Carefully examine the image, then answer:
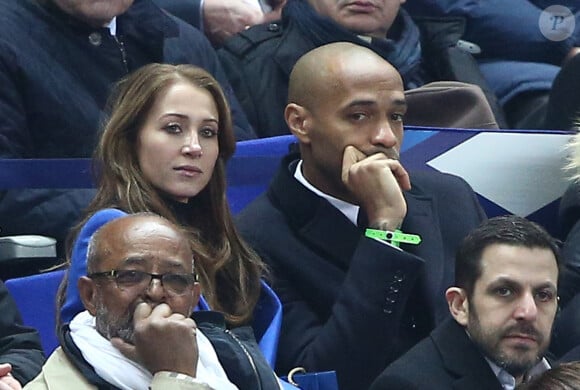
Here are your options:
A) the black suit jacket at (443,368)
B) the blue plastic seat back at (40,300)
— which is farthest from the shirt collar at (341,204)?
the blue plastic seat back at (40,300)

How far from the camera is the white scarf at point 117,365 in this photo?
12.6ft

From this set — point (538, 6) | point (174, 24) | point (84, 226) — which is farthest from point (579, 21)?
point (84, 226)

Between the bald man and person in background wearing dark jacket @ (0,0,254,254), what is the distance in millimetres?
665

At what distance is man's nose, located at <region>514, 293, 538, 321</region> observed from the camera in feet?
14.8

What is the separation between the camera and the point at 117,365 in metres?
3.86

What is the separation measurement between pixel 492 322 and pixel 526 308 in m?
0.10

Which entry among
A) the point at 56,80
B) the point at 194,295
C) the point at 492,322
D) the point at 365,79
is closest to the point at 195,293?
the point at 194,295

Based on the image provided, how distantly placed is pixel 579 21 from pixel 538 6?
0.20m

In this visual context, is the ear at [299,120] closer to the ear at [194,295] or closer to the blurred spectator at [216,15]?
the ear at [194,295]

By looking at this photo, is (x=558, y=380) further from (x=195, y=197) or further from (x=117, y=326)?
(x=195, y=197)

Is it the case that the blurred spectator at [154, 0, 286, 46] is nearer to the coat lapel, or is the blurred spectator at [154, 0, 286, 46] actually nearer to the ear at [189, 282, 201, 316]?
the coat lapel

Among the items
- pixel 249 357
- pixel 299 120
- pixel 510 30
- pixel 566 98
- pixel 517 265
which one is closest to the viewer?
pixel 249 357

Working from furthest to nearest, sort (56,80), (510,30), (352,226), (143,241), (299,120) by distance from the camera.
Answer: (510,30), (56,80), (299,120), (352,226), (143,241)

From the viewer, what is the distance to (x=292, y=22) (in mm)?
6406
